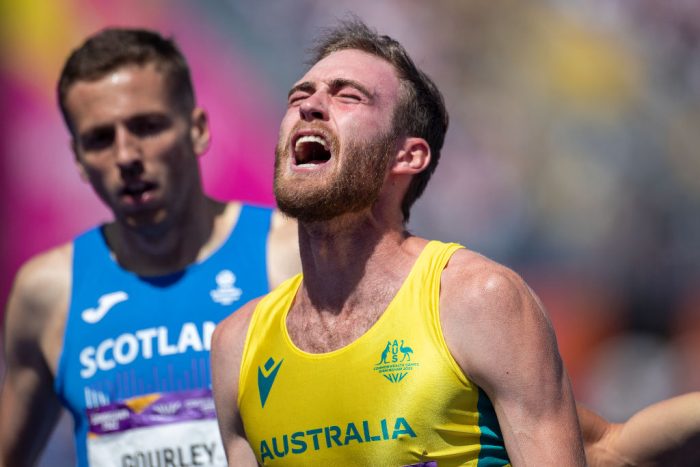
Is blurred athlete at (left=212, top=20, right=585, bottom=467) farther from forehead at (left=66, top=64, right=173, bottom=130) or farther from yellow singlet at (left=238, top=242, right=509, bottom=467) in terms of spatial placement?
forehead at (left=66, top=64, right=173, bottom=130)

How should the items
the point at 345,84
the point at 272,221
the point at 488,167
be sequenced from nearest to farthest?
the point at 345,84 → the point at 272,221 → the point at 488,167

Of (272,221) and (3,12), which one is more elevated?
(3,12)

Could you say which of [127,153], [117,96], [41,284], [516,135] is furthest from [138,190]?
[516,135]

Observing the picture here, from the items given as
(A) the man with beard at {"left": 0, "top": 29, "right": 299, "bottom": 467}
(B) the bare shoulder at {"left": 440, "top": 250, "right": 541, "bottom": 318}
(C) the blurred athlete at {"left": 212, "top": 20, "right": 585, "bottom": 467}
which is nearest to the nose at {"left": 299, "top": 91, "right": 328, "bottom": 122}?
(C) the blurred athlete at {"left": 212, "top": 20, "right": 585, "bottom": 467}

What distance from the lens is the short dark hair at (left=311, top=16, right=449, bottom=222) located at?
10.5 feet

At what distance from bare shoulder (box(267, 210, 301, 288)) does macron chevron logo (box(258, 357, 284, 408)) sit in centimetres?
121

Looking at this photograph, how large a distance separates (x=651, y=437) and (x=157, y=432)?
177cm

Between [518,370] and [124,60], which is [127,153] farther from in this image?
[518,370]

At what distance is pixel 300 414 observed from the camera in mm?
2887

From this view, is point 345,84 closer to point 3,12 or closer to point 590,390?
point 590,390

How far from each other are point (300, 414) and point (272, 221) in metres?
1.63

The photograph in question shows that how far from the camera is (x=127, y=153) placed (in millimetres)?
4246

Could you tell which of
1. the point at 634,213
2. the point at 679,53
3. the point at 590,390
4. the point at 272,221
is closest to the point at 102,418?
the point at 272,221

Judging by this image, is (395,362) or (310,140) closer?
(395,362)
